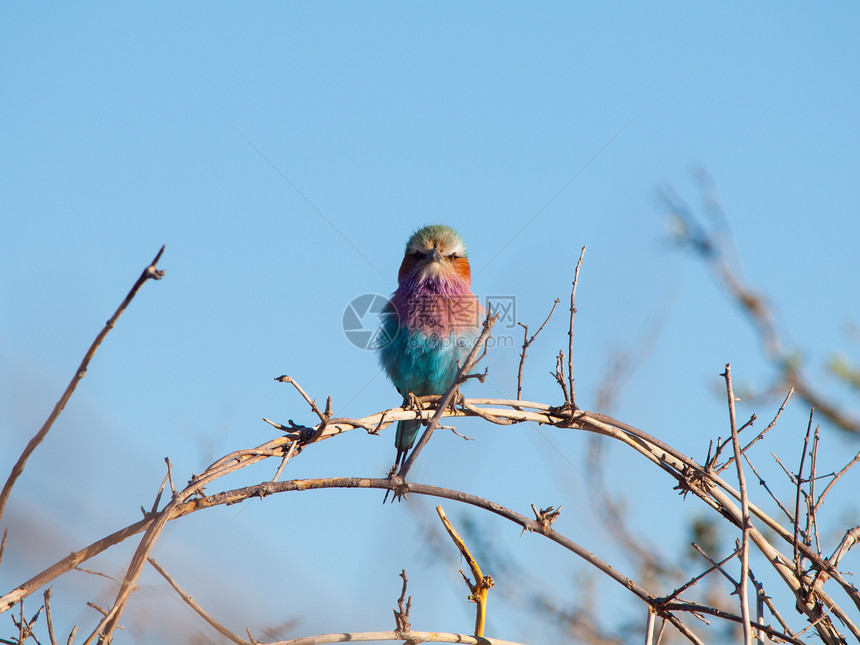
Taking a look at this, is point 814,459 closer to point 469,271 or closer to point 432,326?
point 432,326

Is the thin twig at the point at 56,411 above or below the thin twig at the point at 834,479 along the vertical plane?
below

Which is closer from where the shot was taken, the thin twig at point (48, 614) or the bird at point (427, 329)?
the thin twig at point (48, 614)

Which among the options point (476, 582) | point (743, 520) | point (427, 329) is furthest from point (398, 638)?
point (427, 329)

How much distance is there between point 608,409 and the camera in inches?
128

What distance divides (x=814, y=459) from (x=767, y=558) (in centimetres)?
33

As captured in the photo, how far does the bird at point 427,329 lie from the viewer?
4535 mm

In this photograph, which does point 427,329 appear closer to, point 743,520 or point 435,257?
point 435,257

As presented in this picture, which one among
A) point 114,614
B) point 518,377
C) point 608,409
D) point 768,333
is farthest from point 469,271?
point 114,614

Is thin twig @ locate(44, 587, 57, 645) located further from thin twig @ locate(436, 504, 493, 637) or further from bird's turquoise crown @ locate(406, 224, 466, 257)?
bird's turquoise crown @ locate(406, 224, 466, 257)

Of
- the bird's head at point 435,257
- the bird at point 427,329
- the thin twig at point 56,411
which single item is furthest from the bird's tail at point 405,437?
the thin twig at point 56,411

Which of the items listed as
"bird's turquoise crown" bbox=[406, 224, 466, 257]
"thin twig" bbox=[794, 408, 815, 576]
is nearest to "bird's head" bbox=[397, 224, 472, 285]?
"bird's turquoise crown" bbox=[406, 224, 466, 257]

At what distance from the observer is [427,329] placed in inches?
179

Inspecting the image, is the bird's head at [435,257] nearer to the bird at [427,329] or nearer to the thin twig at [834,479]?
the bird at [427,329]

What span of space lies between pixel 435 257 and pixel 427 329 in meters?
0.62
